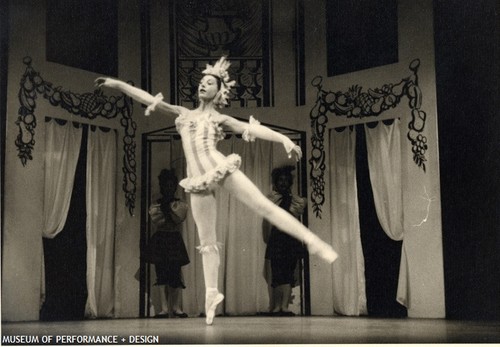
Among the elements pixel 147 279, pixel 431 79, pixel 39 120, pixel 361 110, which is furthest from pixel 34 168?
pixel 431 79

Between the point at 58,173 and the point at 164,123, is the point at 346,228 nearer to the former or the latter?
the point at 164,123

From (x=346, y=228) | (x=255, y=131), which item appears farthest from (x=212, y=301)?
(x=346, y=228)

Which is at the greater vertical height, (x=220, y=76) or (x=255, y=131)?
(x=220, y=76)

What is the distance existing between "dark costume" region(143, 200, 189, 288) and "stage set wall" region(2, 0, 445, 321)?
18 centimetres

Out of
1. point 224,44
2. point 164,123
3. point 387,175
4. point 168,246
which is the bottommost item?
point 168,246

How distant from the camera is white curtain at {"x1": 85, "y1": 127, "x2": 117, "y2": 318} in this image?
711cm

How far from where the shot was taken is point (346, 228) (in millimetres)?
7332

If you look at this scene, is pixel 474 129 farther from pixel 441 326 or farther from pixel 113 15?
pixel 113 15

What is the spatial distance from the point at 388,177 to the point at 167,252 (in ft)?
7.36

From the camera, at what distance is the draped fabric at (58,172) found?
22.6 ft

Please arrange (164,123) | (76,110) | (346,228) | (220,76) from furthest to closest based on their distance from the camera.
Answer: (164,123) < (346,228) < (76,110) < (220,76)

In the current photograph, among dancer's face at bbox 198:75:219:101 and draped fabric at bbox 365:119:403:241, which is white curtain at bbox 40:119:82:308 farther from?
draped fabric at bbox 365:119:403:241

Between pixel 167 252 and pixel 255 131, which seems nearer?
pixel 255 131

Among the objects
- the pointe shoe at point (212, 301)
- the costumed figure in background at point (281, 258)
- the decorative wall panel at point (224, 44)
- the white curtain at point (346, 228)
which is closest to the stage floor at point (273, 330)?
the pointe shoe at point (212, 301)
